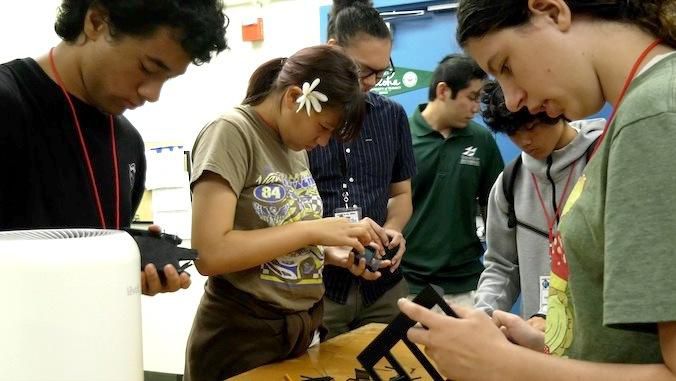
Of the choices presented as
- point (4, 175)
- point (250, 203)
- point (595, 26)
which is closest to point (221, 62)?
point (250, 203)

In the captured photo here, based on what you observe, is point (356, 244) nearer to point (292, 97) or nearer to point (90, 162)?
point (292, 97)

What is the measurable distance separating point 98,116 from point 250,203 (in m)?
0.36

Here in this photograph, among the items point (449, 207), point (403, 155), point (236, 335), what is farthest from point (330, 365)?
point (449, 207)

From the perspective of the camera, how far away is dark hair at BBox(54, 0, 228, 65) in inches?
40.2

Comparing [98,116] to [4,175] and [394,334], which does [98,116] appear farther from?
[394,334]

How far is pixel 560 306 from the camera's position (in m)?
0.77

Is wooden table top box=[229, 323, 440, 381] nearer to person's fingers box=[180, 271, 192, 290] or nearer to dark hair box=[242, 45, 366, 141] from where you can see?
person's fingers box=[180, 271, 192, 290]

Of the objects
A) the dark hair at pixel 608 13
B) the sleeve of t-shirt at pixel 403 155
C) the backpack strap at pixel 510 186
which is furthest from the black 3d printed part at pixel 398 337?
the sleeve of t-shirt at pixel 403 155

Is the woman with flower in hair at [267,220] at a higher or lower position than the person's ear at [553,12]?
lower

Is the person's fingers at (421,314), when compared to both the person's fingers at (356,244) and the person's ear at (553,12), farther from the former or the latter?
the person's fingers at (356,244)

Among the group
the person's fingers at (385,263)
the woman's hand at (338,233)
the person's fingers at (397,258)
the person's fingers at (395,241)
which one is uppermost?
the woman's hand at (338,233)

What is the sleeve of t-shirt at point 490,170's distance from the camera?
234 cm

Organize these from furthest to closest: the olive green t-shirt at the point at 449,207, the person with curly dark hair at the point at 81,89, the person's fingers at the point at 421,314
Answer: the olive green t-shirt at the point at 449,207 < the person with curly dark hair at the point at 81,89 < the person's fingers at the point at 421,314

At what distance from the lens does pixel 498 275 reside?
5.43 ft
